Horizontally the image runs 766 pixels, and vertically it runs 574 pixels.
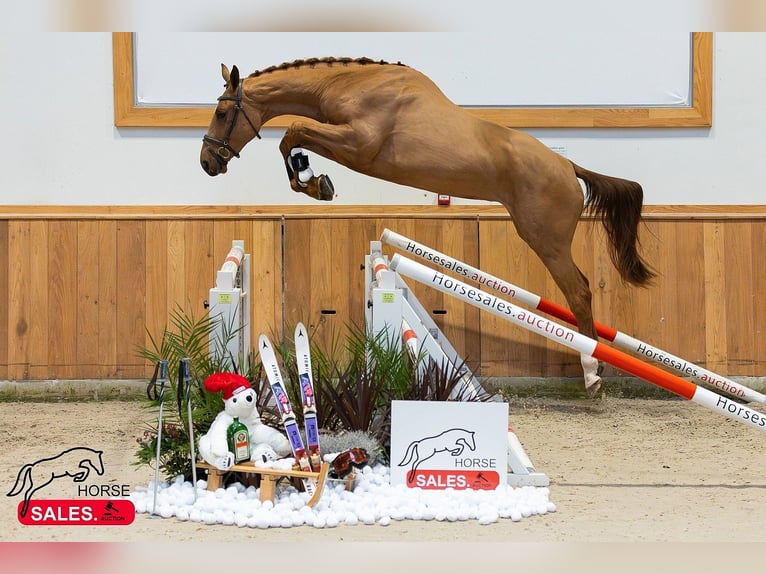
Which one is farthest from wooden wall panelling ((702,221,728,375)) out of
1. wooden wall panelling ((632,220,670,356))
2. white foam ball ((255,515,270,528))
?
white foam ball ((255,515,270,528))

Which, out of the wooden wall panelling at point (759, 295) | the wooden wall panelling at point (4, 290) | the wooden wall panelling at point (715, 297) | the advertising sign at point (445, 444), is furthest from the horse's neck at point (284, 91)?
the wooden wall panelling at point (759, 295)

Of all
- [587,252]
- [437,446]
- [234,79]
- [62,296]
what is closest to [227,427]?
[437,446]

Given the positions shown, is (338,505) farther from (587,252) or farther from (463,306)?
(587,252)

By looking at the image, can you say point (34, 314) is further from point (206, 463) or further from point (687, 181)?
point (687, 181)

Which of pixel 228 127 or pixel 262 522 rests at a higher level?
pixel 228 127

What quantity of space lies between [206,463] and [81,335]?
2.85 m

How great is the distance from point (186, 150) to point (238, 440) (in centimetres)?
312

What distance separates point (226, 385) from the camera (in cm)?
325

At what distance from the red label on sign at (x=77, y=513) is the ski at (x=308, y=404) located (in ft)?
2.12

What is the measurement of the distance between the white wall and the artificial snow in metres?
2.91

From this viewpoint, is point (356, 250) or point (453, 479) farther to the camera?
point (356, 250)

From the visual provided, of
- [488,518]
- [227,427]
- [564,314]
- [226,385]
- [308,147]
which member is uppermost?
[308,147]

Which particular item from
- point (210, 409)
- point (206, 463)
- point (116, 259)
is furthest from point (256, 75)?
point (116, 259)

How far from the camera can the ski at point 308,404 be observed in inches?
127
